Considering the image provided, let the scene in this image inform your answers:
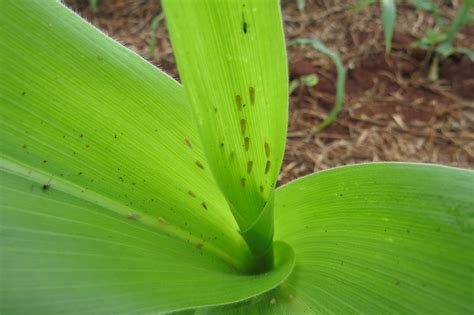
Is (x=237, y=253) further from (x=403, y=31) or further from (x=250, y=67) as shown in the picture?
(x=403, y=31)

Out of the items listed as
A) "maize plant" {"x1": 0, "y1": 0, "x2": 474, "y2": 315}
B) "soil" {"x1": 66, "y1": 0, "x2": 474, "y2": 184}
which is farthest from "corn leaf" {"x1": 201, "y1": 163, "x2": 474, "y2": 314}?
"soil" {"x1": 66, "y1": 0, "x2": 474, "y2": 184}

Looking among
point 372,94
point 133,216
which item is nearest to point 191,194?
point 133,216

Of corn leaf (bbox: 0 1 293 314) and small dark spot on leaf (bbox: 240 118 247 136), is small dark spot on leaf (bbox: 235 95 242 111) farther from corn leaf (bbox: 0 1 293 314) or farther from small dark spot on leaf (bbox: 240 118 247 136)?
corn leaf (bbox: 0 1 293 314)

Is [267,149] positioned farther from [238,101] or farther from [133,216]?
[133,216]

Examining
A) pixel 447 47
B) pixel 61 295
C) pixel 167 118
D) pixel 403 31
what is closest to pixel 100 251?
pixel 61 295

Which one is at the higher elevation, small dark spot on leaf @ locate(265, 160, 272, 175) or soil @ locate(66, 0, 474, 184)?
small dark spot on leaf @ locate(265, 160, 272, 175)

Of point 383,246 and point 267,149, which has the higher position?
point 267,149

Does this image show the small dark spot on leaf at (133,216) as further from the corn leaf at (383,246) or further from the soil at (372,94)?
the soil at (372,94)
